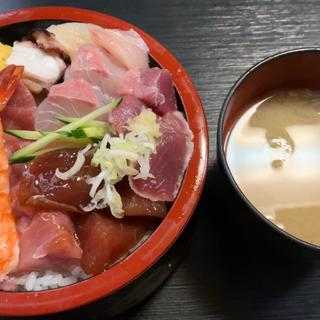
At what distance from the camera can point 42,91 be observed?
51.5 inches

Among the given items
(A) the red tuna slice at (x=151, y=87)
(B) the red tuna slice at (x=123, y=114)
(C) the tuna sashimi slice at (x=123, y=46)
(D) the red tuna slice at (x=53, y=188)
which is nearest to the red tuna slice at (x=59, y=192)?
(D) the red tuna slice at (x=53, y=188)

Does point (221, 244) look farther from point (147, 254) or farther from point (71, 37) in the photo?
point (71, 37)

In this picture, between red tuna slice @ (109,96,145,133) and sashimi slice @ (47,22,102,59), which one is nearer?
red tuna slice @ (109,96,145,133)

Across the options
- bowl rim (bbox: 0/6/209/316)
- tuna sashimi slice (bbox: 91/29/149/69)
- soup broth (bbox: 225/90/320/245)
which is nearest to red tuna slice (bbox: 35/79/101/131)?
tuna sashimi slice (bbox: 91/29/149/69)

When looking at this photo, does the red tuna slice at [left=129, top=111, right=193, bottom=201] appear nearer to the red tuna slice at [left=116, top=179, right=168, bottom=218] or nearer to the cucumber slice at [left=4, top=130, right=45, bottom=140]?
the red tuna slice at [left=116, top=179, right=168, bottom=218]

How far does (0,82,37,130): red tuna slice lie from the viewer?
1.23 meters

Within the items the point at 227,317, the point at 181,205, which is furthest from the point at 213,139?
the point at 227,317

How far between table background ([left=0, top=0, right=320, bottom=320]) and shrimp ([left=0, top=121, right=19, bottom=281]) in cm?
32

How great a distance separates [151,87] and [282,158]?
1.19 ft

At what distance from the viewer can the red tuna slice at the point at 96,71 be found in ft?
4.03

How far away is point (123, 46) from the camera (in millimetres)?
1286

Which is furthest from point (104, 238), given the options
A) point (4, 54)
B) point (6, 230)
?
point (4, 54)

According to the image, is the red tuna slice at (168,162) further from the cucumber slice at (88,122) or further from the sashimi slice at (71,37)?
the sashimi slice at (71,37)

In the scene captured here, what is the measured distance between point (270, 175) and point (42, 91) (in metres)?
0.59
